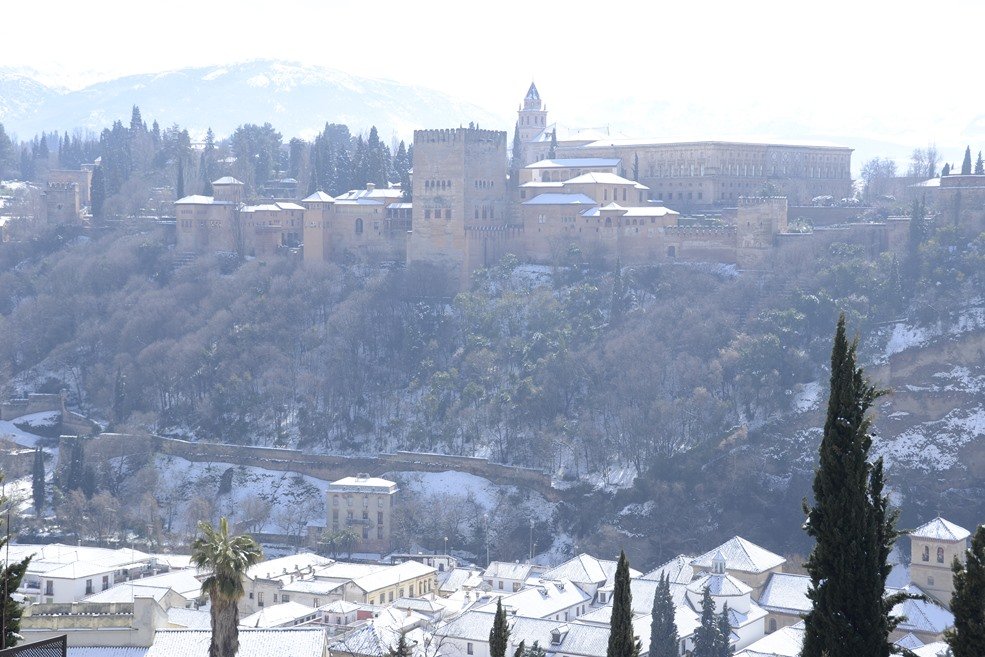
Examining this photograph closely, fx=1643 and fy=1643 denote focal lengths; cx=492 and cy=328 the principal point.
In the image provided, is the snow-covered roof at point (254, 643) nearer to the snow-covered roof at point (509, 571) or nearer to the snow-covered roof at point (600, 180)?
the snow-covered roof at point (509, 571)

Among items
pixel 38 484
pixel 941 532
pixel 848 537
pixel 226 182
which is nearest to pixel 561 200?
pixel 226 182

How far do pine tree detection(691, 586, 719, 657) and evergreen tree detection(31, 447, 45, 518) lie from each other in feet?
95.4

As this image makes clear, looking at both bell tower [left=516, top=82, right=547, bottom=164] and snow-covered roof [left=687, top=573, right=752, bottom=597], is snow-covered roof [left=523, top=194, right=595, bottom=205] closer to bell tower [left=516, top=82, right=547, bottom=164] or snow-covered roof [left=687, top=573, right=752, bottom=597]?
bell tower [left=516, top=82, right=547, bottom=164]

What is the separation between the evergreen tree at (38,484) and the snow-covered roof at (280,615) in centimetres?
1723

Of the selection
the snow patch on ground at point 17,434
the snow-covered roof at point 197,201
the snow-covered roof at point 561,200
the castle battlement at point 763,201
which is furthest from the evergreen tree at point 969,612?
the snow-covered roof at point 197,201

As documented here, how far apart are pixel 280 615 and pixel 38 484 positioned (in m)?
20.2

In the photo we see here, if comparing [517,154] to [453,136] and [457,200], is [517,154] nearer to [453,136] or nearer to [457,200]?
[453,136]

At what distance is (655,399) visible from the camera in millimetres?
58969

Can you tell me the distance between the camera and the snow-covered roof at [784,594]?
44.3 m

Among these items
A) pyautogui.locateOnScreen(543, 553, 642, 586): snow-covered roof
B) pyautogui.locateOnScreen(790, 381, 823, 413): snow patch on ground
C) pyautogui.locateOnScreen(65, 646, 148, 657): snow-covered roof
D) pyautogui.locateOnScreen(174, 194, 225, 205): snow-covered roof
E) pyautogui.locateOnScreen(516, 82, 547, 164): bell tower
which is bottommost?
pyautogui.locateOnScreen(543, 553, 642, 586): snow-covered roof

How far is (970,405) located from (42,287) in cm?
4475

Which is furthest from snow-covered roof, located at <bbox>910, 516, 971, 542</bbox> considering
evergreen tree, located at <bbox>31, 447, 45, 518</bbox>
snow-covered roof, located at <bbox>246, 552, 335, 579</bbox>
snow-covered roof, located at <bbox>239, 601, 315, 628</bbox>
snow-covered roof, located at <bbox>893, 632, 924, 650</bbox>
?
evergreen tree, located at <bbox>31, 447, 45, 518</bbox>

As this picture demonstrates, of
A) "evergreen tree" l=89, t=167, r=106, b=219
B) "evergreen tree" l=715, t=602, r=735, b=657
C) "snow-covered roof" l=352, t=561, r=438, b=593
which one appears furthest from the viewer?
"evergreen tree" l=89, t=167, r=106, b=219

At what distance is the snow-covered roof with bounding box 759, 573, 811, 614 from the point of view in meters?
44.3
